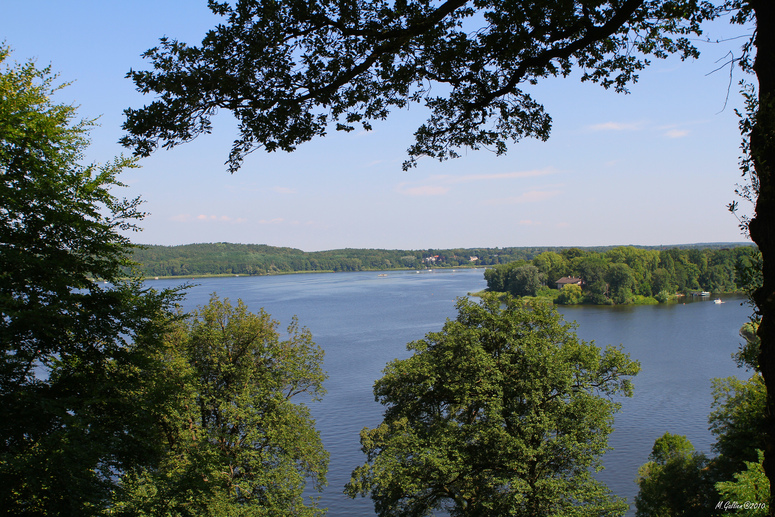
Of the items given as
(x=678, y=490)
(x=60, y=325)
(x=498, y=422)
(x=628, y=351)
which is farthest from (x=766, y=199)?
(x=628, y=351)

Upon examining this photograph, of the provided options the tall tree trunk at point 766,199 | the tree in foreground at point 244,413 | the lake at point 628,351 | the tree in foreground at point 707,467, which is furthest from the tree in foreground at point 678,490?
the tall tree trunk at point 766,199

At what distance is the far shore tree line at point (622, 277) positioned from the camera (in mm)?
80625

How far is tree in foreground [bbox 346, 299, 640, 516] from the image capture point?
13.2m

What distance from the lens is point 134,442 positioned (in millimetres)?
8430

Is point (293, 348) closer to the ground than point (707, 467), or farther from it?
farther from it

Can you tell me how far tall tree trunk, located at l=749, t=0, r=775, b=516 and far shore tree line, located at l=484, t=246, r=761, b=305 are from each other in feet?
245

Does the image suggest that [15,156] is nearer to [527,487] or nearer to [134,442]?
[134,442]

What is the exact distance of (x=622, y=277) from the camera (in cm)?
8038

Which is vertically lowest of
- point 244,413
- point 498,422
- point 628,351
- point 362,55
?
point 628,351

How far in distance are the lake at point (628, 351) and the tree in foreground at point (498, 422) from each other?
8.67 meters

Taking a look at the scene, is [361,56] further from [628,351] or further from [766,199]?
[628,351]

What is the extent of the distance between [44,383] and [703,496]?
17.8 metres

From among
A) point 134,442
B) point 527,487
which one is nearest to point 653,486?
point 527,487

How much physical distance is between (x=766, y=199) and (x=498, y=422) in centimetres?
1161
